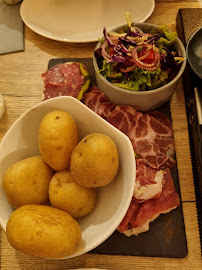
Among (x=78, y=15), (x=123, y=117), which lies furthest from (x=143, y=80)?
(x=78, y=15)

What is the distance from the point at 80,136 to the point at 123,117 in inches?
8.6

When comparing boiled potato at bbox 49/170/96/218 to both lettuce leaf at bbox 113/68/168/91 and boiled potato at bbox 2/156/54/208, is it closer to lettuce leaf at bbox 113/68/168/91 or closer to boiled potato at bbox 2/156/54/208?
boiled potato at bbox 2/156/54/208

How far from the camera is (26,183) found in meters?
0.61

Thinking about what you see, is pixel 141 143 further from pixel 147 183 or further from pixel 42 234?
pixel 42 234

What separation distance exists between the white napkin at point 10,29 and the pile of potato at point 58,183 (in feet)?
1.87

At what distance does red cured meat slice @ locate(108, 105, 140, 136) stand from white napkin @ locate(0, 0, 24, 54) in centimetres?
48

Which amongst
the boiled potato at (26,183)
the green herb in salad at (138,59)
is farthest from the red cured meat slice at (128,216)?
the green herb in salad at (138,59)

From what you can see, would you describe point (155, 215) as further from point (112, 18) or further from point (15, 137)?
point (112, 18)

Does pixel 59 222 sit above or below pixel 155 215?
above

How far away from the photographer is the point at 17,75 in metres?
1.03

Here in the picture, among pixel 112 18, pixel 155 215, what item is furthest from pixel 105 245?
pixel 112 18

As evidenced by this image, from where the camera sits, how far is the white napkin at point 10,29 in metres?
1.07

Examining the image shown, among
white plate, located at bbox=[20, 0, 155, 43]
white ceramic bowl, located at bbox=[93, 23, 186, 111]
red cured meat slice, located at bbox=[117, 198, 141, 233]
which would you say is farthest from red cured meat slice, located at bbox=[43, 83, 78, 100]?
red cured meat slice, located at bbox=[117, 198, 141, 233]

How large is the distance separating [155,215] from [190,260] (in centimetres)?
15
